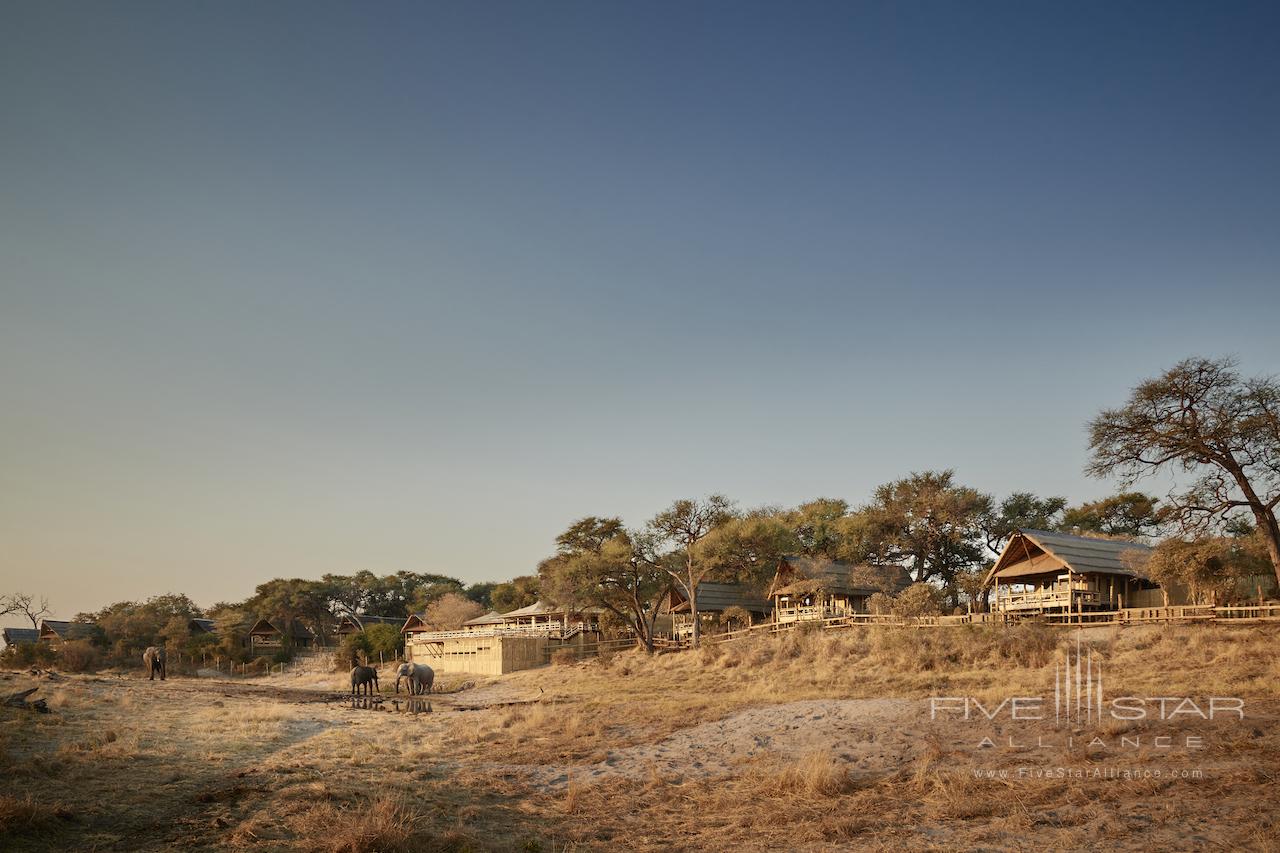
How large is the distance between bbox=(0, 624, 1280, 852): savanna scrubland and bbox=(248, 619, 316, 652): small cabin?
58.0 metres

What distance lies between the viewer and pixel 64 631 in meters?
85.6

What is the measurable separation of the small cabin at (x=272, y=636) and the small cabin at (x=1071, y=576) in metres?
72.5

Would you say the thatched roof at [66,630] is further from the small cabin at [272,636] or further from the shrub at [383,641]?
the shrub at [383,641]

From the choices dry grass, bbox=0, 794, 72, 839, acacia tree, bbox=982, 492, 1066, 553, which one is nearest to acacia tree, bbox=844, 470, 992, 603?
acacia tree, bbox=982, 492, 1066, 553

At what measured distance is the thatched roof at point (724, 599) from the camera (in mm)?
61281

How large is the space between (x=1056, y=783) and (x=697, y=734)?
1041 centimetres

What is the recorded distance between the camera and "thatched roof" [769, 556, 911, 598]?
52.3 meters

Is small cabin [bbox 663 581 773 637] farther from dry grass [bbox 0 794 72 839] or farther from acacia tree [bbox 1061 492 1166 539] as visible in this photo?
dry grass [bbox 0 794 72 839]

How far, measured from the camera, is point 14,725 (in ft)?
72.9

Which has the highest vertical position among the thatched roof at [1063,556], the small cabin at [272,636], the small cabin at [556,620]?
the thatched roof at [1063,556]

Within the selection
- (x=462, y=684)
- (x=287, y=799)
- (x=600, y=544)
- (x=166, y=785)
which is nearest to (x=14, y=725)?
(x=166, y=785)

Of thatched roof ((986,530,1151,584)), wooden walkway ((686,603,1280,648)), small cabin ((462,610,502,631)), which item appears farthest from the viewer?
small cabin ((462,610,502,631))

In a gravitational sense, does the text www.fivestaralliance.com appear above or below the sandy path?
above

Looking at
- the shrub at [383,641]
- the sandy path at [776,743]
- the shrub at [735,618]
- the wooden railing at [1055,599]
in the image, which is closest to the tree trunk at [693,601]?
the shrub at [735,618]
